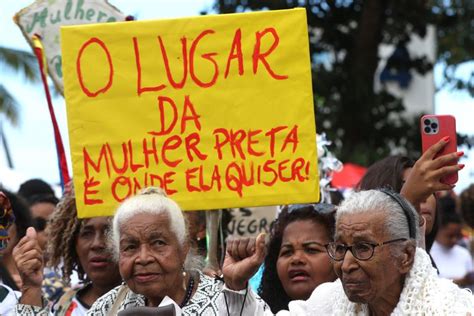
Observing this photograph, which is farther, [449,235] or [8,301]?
[449,235]

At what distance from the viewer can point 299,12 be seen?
19.3ft

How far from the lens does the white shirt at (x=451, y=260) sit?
9859 millimetres

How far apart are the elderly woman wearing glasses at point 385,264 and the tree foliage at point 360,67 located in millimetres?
12636

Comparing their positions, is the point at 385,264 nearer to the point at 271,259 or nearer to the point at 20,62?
the point at 271,259

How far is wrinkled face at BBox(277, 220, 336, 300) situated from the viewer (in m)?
6.30

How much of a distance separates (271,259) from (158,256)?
1394 millimetres

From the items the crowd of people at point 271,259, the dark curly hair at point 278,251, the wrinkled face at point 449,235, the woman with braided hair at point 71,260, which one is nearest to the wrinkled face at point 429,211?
the crowd of people at point 271,259

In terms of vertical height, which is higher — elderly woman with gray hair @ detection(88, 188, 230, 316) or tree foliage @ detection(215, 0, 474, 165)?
elderly woman with gray hair @ detection(88, 188, 230, 316)

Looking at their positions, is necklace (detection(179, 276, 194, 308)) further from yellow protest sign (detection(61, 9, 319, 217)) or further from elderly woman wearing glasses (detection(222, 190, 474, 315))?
elderly woman wearing glasses (detection(222, 190, 474, 315))

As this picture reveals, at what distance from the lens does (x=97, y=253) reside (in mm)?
6555

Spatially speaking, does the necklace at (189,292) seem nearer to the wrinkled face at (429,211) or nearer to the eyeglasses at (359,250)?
the eyeglasses at (359,250)

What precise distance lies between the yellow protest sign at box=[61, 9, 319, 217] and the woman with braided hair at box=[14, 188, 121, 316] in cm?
35

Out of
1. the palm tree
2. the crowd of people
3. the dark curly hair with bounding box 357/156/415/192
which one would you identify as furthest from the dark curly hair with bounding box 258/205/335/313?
the palm tree

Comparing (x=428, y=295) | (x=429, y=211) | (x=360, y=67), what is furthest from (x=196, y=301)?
(x=360, y=67)
